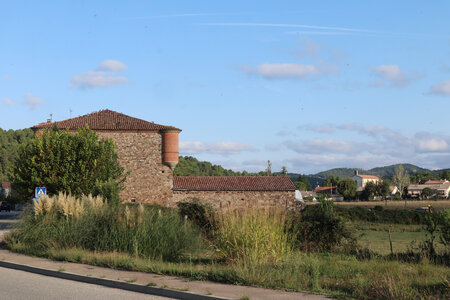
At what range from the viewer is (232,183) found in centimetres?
5644

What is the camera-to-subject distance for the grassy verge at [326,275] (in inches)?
330

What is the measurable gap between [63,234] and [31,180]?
66.1 ft

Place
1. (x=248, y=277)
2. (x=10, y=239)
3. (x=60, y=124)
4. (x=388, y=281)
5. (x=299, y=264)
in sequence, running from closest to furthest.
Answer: (x=388, y=281), (x=248, y=277), (x=299, y=264), (x=10, y=239), (x=60, y=124)

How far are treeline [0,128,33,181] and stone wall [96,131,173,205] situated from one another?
7659 centimetres

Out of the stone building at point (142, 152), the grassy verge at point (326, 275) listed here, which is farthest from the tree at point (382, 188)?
the grassy verge at point (326, 275)

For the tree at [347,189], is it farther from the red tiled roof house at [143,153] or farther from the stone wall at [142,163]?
the stone wall at [142,163]

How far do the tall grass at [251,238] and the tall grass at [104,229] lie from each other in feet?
8.35

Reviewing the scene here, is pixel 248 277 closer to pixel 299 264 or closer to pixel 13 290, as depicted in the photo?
pixel 299 264

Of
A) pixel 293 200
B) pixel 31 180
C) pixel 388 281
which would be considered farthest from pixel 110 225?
pixel 293 200

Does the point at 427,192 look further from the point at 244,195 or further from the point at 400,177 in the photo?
the point at 244,195

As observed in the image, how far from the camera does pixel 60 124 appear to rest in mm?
51469

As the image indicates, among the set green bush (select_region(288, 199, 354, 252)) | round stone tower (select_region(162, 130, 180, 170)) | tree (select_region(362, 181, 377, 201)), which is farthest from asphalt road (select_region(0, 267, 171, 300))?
tree (select_region(362, 181, 377, 201))

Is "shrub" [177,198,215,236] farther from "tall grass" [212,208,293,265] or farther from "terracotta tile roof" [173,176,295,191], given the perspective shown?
"terracotta tile roof" [173,176,295,191]

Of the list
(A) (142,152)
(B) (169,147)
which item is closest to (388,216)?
(B) (169,147)
